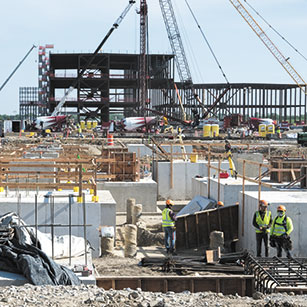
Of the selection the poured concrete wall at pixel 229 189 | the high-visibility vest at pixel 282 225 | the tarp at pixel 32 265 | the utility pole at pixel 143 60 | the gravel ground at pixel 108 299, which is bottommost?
the gravel ground at pixel 108 299

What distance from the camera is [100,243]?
48.9 ft

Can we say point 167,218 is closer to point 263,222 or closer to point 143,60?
point 263,222

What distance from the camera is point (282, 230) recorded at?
1398 centimetres

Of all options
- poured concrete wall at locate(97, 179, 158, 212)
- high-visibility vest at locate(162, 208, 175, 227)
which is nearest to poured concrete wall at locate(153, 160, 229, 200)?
poured concrete wall at locate(97, 179, 158, 212)

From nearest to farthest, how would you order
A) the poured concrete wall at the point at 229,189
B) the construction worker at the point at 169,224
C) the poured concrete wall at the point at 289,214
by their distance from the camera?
the poured concrete wall at the point at 289,214 → the construction worker at the point at 169,224 → the poured concrete wall at the point at 229,189

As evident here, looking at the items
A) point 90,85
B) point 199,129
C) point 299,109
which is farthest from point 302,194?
point 299,109

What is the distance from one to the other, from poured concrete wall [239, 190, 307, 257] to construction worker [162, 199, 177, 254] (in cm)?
216

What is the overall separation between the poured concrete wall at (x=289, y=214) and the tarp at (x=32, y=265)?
20.5 ft

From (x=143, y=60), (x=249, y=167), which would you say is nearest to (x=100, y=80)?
(x=143, y=60)

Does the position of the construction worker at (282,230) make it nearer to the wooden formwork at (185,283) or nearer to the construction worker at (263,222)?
the construction worker at (263,222)

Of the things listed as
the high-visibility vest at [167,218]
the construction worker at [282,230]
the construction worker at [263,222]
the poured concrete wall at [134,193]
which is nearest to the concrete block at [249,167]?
the poured concrete wall at [134,193]

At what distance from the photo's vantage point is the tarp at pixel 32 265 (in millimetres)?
10750

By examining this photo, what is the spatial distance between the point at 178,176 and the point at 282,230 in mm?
15115

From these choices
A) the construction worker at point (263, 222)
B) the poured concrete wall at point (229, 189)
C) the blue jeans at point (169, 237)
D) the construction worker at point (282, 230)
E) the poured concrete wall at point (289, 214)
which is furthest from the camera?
the poured concrete wall at point (229, 189)
